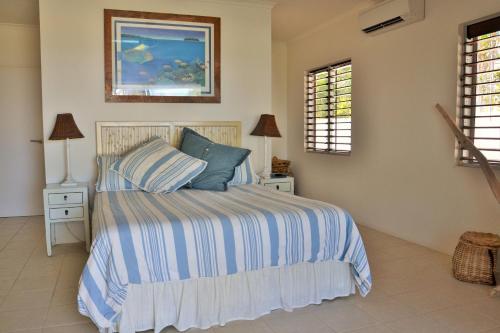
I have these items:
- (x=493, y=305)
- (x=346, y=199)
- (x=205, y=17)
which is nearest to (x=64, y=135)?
(x=205, y=17)

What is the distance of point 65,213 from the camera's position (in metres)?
3.62

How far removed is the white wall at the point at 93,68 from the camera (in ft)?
12.5

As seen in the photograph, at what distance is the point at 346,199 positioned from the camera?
5004mm

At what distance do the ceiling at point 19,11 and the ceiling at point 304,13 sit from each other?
8.28 feet

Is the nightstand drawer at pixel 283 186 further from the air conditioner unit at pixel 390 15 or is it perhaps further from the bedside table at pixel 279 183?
the air conditioner unit at pixel 390 15

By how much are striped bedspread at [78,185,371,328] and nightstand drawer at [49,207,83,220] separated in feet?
2.83

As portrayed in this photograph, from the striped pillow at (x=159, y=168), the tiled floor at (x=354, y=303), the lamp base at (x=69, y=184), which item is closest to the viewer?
the tiled floor at (x=354, y=303)

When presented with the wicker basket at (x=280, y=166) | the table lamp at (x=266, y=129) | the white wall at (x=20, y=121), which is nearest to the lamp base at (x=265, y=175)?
the table lamp at (x=266, y=129)

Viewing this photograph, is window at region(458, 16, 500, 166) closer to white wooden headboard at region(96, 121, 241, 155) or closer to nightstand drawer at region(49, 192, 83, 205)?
white wooden headboard at region(96, 121, 241, 155)

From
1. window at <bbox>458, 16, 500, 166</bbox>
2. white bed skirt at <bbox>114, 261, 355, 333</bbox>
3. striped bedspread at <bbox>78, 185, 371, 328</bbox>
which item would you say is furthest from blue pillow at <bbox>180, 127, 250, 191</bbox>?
window at <bbox>458, 16, 500, 166</bbox>

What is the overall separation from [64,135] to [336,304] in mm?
2593

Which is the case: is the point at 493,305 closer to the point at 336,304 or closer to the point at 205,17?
the point at 336,304

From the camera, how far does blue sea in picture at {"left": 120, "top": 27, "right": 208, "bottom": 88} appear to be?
399 centimetres

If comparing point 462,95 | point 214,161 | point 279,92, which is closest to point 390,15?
point 462,95
